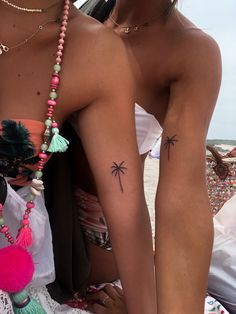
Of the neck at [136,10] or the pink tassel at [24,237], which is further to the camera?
the neck at [136,10]

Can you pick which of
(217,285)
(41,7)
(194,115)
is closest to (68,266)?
(194,115)

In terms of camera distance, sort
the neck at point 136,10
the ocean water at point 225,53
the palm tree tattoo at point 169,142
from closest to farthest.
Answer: the palm tree tattoo at point 169,142, the neck at point 136,10, the ocean water at point 225,53

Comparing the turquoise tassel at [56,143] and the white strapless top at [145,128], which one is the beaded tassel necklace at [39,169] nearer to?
the turquoise tassel at [56,143]

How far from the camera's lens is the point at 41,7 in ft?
2.53

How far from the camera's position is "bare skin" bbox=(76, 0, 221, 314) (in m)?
0.74

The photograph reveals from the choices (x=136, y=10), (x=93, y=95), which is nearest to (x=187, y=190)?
(x=93, y=95)

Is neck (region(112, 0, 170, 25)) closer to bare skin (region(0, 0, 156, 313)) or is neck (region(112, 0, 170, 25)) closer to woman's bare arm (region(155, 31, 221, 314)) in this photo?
woman's bare arm (region(155, 31, 221, 314))

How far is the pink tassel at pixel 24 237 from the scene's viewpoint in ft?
2.39

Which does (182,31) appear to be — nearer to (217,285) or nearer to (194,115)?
(194,115)

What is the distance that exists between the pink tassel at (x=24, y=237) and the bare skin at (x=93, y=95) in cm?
13

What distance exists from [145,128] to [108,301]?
38cm

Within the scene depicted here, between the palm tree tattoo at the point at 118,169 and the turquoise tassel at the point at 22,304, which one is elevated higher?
the palm tree tattoo at the point at 118,169

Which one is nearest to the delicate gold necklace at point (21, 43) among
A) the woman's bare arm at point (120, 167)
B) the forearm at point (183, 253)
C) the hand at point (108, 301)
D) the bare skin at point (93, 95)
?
the bare skin at point (93, 95)

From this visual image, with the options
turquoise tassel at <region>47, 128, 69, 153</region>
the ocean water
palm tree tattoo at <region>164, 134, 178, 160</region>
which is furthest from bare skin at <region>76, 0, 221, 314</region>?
the ocean water
